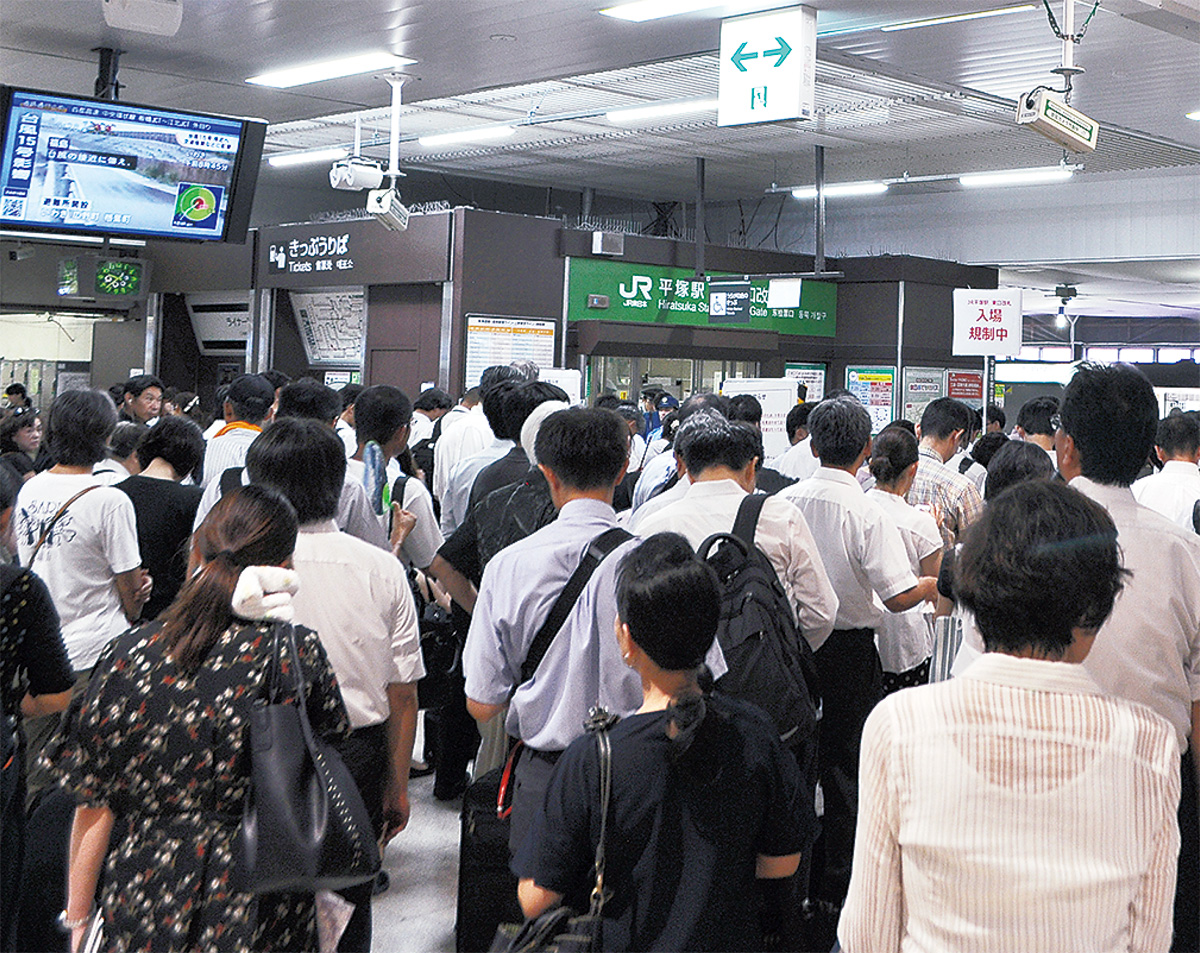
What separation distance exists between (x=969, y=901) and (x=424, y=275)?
10.6 m

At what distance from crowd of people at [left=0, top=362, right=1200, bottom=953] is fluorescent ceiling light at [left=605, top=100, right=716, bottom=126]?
7.95 meters

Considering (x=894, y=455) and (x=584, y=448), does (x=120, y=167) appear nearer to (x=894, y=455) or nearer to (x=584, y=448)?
(x=894, y=455)

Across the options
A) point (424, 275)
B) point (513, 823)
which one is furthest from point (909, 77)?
point (513, 823)

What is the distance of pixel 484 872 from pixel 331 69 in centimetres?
606

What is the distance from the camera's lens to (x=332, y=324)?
13148 mm

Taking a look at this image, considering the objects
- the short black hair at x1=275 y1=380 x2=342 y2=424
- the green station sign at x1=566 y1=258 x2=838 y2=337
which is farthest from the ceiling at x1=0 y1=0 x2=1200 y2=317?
the short black hair at x1=275 y1=380 x2=342 y2=424

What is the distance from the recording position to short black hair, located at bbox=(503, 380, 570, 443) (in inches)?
181

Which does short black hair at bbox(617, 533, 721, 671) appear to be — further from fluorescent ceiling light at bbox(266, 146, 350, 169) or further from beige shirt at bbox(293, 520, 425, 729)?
fluorescent ceiling light at bbox(266, 146, 350, 169)

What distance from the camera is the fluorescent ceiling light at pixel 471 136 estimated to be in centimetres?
1333

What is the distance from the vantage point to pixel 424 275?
11680 millimetres

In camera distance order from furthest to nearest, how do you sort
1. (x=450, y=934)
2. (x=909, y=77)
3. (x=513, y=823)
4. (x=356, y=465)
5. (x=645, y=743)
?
(x=909, y=77) → (x=356, y=465) → (x=450, y=934) → (x=513, y=823) → (x=645, y=743)

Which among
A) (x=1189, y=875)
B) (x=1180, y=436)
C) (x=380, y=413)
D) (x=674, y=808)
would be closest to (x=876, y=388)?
(x=1180, y=436)

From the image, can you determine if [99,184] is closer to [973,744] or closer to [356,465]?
[356,465]

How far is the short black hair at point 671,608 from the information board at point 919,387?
44.8 feet
